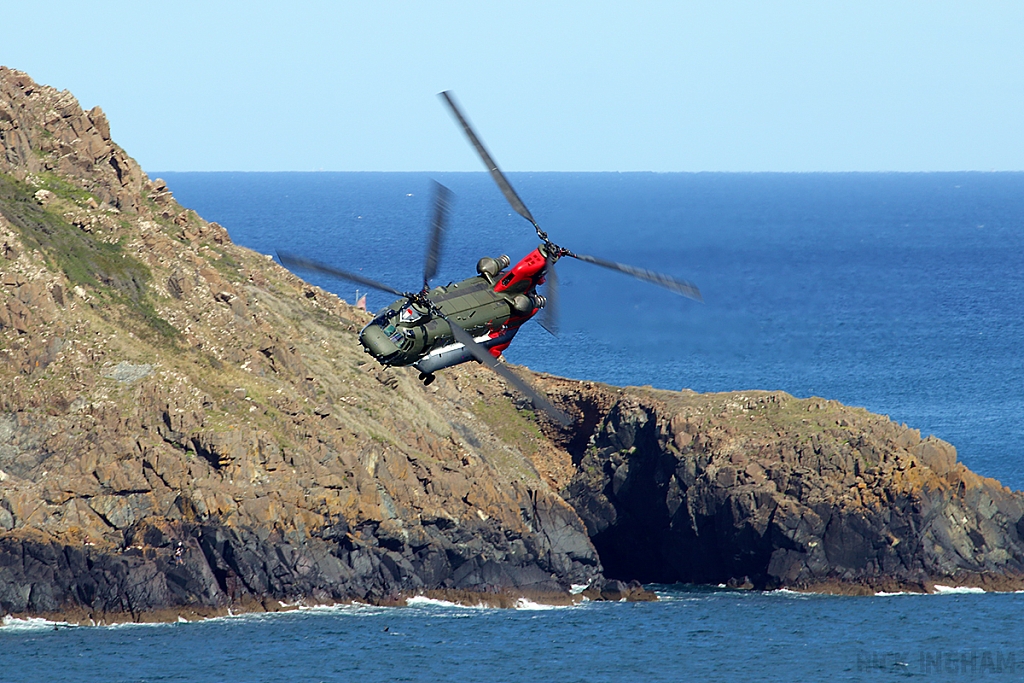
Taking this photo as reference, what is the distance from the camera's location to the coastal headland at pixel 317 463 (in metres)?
94.9

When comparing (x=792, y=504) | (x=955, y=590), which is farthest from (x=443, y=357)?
(x=955, y=590)

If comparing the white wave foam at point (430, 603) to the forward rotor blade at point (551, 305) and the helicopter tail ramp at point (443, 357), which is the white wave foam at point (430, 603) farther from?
the forward rotor blade at point (551, 305)

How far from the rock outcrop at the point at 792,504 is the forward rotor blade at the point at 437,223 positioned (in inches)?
2690

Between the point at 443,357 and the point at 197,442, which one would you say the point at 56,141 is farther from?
the point at 443,357

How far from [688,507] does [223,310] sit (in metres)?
40.3

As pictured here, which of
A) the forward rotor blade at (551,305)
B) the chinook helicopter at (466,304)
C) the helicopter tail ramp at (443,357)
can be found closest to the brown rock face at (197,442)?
the chinook helicopter at (466,304)

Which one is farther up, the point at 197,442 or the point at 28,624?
the point at 197,442

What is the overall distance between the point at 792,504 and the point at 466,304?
209ft

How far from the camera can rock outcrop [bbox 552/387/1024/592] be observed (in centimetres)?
10756

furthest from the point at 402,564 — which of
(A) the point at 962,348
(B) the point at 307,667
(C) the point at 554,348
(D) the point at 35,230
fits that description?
(A) the point at 962,348

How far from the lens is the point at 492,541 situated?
104625mm

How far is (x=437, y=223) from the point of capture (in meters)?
44.1

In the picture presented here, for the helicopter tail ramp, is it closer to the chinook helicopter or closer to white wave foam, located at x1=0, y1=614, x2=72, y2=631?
the chinook helicopter

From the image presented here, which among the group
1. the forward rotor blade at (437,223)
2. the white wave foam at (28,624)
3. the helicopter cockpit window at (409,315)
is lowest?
the white wave foam at (28,624)
